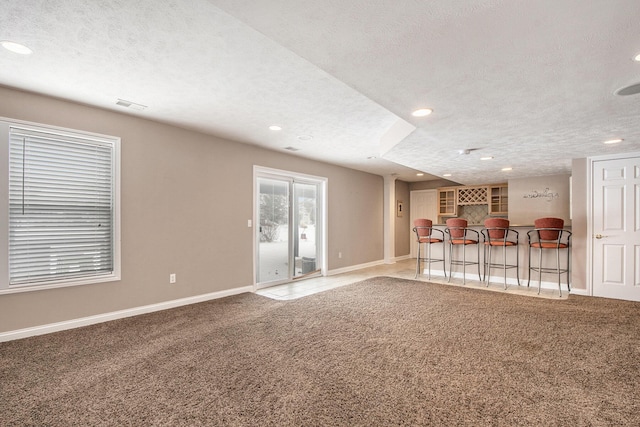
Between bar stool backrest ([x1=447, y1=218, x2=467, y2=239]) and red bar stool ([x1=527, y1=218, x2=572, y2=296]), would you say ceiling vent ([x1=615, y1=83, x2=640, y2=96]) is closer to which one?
red bar stool ([x1=527, y1=218, x2=572, y2=296])

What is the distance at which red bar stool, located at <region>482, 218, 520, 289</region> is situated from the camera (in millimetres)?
5297

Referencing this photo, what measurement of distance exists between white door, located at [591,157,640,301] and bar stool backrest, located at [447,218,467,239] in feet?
6.03

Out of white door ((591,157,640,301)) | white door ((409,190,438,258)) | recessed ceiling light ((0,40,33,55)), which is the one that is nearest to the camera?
recessed ceiling light ((0,40,33,55))

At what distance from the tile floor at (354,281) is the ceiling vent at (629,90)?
131 inches

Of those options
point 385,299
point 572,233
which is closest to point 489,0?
point 385,299

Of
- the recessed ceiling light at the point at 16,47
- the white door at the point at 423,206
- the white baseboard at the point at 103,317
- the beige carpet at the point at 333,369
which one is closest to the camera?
the beige carpet at the point at 333,369

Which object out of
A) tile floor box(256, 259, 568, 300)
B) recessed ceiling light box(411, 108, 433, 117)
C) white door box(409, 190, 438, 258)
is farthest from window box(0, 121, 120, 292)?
white door box(409, 190, 438, 258)

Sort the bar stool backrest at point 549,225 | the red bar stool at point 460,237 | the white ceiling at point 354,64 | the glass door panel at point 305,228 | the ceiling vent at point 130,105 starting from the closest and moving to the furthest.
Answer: the white ceiling at point 354,64 < the ceiling vent at point 130,105 < the bar stool backrest at point 549,225 < the red bar stool at point 460,237 < the glass door panel at point 305,228

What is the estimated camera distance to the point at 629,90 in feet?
7.97

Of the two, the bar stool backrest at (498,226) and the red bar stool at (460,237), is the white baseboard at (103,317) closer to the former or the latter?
the red bar stool at (460,237)

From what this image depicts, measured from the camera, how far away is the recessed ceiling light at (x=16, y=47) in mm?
2279

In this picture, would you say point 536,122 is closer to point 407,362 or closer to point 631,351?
point 631,351

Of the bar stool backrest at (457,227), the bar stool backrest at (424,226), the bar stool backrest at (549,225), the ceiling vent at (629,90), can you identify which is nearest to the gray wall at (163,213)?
the bar stool backrest at (424,226)

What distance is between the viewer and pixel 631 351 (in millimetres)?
2750
